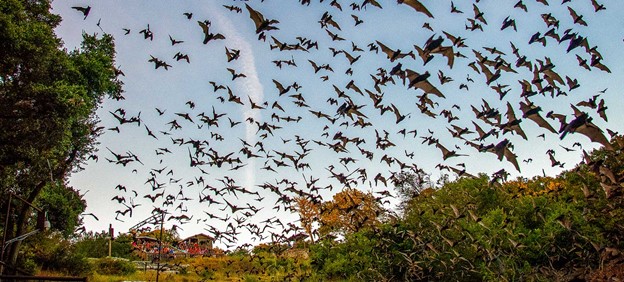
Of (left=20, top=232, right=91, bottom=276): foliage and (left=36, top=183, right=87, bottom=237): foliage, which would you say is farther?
(left=36, top=183, right=87, bottom=237): foliage

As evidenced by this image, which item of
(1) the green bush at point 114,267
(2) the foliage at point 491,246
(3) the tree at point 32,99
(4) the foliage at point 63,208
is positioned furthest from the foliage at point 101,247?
(2) the foliage at point 491,246

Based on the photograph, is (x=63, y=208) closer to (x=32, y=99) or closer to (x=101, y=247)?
(x=101, y=247)

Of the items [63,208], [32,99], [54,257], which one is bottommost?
[54,257]

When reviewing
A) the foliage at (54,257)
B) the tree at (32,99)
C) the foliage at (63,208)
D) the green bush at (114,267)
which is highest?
the tree at (32,99)

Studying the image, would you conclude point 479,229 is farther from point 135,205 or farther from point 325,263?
point 135,205

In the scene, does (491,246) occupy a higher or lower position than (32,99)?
lower

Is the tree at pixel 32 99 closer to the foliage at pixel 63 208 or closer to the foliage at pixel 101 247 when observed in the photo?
the foliage at pixel 63 208

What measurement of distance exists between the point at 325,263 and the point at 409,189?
137ft

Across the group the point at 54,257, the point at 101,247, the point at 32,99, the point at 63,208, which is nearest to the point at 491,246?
the point at 32,99

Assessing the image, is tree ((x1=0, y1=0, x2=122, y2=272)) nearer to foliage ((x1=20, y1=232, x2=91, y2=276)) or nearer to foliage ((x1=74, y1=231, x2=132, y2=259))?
foliage ((x1=20, y1=232, x2=91, y2=276))

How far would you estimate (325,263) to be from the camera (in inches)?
972

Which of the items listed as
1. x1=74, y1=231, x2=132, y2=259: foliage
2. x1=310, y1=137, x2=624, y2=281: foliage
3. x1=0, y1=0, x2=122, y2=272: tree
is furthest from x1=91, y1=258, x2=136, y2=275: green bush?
x1=74, y1=231, x2=132, y2=259: foliage

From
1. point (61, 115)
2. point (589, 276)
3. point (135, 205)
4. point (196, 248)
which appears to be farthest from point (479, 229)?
point (196, 248)

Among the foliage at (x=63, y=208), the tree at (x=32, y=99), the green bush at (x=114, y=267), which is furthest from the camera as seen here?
the foliage at (x=63, y=208)
